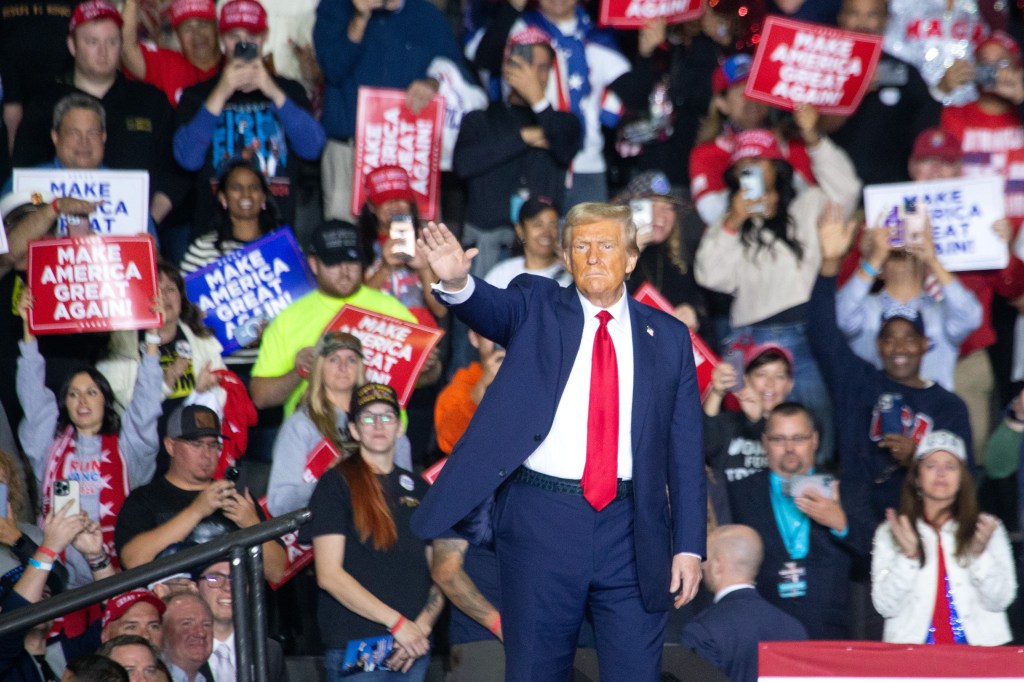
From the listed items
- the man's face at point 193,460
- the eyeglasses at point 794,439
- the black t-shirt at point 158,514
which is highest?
the eyeglasses at point 794,439

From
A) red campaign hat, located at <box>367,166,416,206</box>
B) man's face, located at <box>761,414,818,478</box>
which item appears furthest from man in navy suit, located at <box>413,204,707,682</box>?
red campaign hat, located at <box>367,166,416,206</box>

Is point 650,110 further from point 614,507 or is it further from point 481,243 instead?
point 614,507

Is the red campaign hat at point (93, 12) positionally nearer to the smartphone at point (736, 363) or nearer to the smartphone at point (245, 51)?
the smartphone at point (245, 51)

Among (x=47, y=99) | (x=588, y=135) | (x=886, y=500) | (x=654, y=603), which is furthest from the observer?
(x=588, y=135)

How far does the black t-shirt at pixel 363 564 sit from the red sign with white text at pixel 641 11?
3.21m

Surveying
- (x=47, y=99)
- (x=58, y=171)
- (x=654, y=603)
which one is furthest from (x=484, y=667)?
(x=47, y=99)

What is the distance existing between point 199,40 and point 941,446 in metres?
4.12

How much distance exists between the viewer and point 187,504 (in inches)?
224

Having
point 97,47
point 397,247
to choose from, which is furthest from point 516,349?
point 97,47

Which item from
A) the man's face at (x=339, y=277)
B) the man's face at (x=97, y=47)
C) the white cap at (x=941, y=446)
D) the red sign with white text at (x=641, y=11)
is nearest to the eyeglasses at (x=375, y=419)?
the man's face at (x=339, y=277)

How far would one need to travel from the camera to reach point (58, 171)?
6.71 m

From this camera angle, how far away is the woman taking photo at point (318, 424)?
5922 millimetres

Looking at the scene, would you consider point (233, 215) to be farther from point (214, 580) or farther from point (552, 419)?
point (552, 419)

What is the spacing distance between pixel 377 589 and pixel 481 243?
225 cm
